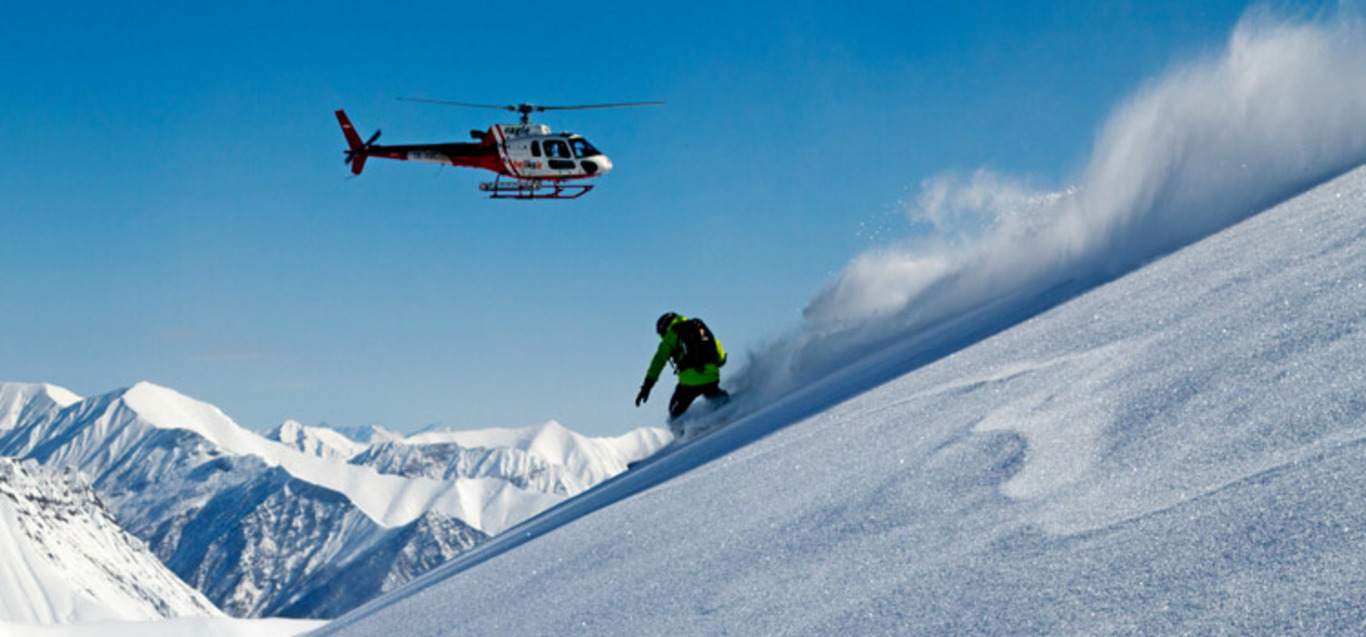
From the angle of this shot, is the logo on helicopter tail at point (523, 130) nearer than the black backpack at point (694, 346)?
No

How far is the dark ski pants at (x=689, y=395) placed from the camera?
1563 centimetres

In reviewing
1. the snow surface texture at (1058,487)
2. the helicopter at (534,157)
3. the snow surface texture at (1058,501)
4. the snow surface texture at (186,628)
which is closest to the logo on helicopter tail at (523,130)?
the helicopter at (534,157)

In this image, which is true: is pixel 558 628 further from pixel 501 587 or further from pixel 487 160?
pixel 487 160

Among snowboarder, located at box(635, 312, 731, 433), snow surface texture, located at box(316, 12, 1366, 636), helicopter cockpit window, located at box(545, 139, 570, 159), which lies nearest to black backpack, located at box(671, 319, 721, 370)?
snowboarder, located at box(635, 312, 731, 433)

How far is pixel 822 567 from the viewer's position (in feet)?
16.3

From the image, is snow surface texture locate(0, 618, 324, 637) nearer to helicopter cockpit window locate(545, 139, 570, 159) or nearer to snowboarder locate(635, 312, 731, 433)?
helicopter cockpit window locate(545, 139, 570, 159)

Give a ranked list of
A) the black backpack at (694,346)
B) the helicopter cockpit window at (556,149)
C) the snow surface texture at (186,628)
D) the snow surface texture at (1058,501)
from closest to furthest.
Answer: the snow surface texture at (1058,501), the black backpack at (694,346), the snow surface texture at (186,628), the helicopter cockpit window at (556,149)

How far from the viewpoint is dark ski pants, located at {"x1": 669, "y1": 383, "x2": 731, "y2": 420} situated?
51.3ft

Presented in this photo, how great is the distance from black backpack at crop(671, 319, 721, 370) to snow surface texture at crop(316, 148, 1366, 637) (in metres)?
6.52

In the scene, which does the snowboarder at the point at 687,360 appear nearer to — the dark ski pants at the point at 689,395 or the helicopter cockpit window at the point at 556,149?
the dark ski pants at the point at 689,395

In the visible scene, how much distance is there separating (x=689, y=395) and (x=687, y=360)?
57cm

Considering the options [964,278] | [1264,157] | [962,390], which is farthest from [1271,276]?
[964,278]

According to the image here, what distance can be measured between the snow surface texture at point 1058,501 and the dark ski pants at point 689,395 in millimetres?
6869

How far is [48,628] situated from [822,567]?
4532cm
